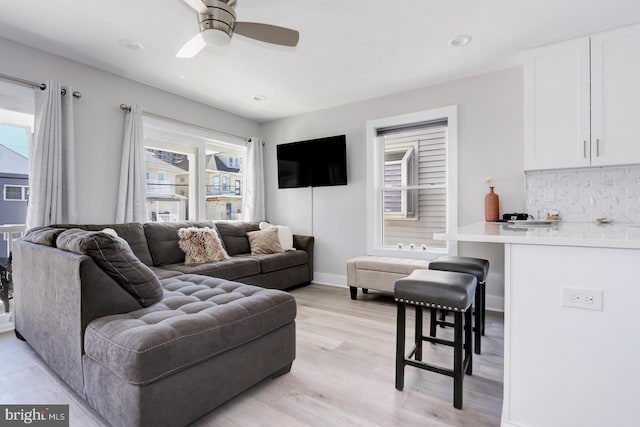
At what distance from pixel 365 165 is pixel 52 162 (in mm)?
3377

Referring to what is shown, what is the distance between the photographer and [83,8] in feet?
7.41

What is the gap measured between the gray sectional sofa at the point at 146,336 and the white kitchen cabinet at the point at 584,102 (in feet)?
8.75

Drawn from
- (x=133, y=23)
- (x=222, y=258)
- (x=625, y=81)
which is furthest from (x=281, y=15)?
(x=625, y=81)

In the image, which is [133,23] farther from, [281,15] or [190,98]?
[190,98]

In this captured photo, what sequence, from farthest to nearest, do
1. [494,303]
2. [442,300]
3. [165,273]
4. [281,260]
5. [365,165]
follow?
[365,165]
[281,260]
[494,303]
[165,273]
[442,300]

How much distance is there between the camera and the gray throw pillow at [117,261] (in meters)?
1.63

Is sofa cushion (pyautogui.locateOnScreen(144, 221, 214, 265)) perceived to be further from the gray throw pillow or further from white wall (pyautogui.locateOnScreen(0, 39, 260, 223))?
the gray throw pillow

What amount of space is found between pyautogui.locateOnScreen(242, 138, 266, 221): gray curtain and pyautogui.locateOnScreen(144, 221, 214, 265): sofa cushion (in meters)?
1.50

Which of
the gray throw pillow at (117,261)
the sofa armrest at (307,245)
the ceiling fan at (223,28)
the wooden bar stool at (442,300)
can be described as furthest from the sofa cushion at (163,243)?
the wooden bar stool at (442,300)

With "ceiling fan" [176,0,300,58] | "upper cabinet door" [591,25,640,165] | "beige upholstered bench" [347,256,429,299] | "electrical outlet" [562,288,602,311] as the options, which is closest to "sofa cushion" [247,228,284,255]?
"beige upholstered bench" [347,256,429,299]

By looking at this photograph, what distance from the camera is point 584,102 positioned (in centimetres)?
261

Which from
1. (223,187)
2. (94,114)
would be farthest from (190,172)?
(94,114)

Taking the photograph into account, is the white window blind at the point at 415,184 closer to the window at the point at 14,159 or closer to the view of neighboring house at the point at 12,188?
the window at the point at 14,159

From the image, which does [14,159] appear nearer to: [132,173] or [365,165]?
[132,173]
